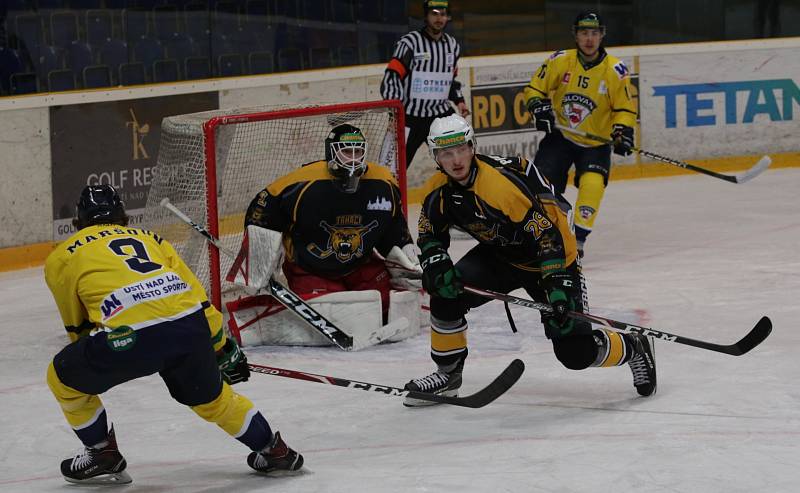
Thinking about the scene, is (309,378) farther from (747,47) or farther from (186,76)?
(747,47)

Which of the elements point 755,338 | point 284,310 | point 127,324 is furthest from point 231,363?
point 755,338

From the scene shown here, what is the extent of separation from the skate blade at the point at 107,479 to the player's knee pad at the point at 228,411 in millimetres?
351

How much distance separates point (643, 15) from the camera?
30.0 ft

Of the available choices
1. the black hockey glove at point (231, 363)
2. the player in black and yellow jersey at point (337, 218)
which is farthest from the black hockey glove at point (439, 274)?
the player in black and yellow jersey at point (337, 218)

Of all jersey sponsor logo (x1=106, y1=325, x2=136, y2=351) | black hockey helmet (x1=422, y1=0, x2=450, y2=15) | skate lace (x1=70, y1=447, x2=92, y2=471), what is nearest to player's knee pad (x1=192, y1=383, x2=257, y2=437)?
jersey sponsor logo (x1=106, y1=325, x2=136, y2=351)

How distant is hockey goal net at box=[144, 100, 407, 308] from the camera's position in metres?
5.21

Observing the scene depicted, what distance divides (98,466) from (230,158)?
2.12 metres

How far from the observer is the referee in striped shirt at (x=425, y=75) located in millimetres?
7047

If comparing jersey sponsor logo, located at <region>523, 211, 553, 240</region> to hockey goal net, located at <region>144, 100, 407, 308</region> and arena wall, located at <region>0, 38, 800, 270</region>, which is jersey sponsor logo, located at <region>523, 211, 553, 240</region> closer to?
hockey goal net, located at <region>144, 100, 407, 308</region>

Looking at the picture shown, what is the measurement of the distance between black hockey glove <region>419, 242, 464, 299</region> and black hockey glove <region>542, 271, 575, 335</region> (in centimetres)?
26

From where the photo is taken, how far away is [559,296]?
3.94 metres

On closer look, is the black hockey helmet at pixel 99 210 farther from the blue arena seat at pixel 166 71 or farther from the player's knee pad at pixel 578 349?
the blue arena seat at pixel 166 71

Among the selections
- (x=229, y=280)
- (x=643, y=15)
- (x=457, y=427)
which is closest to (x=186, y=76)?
(x=229, y=280)

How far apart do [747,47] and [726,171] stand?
819 millimetres
